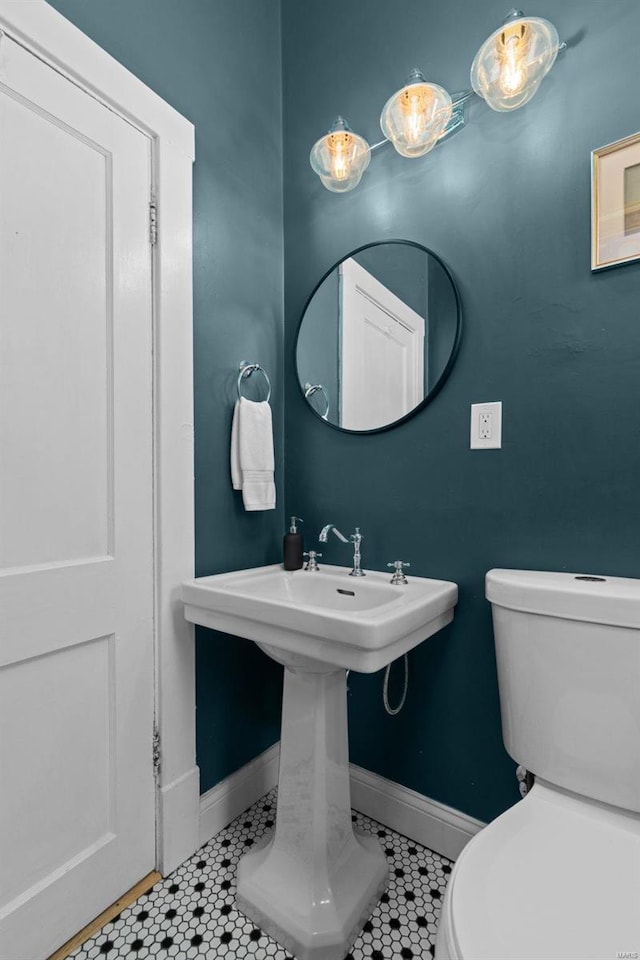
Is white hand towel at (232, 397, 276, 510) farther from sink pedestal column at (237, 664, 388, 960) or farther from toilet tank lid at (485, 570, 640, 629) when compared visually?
toilet tank lid at (485, 570, 640, 629)

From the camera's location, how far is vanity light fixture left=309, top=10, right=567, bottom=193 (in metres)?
1.04

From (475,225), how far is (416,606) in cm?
99

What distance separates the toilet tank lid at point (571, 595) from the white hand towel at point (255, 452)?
71 centimetres

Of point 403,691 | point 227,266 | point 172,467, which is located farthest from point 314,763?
point 227,266

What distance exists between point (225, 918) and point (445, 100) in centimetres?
206

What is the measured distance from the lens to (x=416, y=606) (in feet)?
3.44

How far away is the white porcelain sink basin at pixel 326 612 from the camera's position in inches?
36.9

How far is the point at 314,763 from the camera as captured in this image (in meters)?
1.13

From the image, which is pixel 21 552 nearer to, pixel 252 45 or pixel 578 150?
pixel 578 150

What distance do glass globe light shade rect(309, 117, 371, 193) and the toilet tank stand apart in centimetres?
119

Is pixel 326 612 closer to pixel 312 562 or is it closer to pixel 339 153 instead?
pixel 312 562

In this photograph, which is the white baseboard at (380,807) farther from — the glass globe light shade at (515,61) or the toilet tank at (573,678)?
the glass globe light shade at (515,61)

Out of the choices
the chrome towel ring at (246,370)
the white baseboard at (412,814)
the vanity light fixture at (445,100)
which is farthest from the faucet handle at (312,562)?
the vanity light fixture at (445,100)

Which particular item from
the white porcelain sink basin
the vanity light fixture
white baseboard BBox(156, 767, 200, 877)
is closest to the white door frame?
white baseboard BBox(156, 767, 200, 877)
